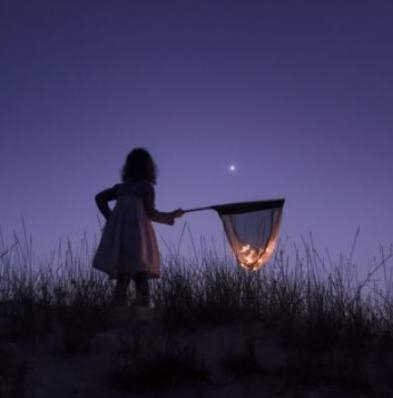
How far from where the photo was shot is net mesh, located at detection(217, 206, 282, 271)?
5.63 metres

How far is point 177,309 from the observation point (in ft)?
14.2

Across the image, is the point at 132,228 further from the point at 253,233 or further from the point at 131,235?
the point at 253,233

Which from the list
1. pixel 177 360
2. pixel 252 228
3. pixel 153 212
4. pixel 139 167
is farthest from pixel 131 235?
pixel 177 360

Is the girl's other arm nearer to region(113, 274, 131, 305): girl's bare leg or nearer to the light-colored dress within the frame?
the light-colored dress

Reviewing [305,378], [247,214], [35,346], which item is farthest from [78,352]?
[247,214]

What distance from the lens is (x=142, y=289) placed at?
5215 mm

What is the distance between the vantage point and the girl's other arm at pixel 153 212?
5.64 meters

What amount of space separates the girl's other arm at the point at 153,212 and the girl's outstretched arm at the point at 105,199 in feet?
1.26

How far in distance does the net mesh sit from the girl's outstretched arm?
1.14 metres

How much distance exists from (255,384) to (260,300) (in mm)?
1213

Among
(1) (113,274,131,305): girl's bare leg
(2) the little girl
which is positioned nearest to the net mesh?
(2) the little girl

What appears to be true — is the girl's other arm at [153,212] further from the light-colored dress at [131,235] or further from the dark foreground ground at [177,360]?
the dark foreground ground at [177,360]

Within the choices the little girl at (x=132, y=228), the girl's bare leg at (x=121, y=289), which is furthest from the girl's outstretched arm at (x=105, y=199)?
the girl's bare leg at (x=121, y=289)

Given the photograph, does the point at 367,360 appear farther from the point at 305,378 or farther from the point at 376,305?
→ the point at 376,305
